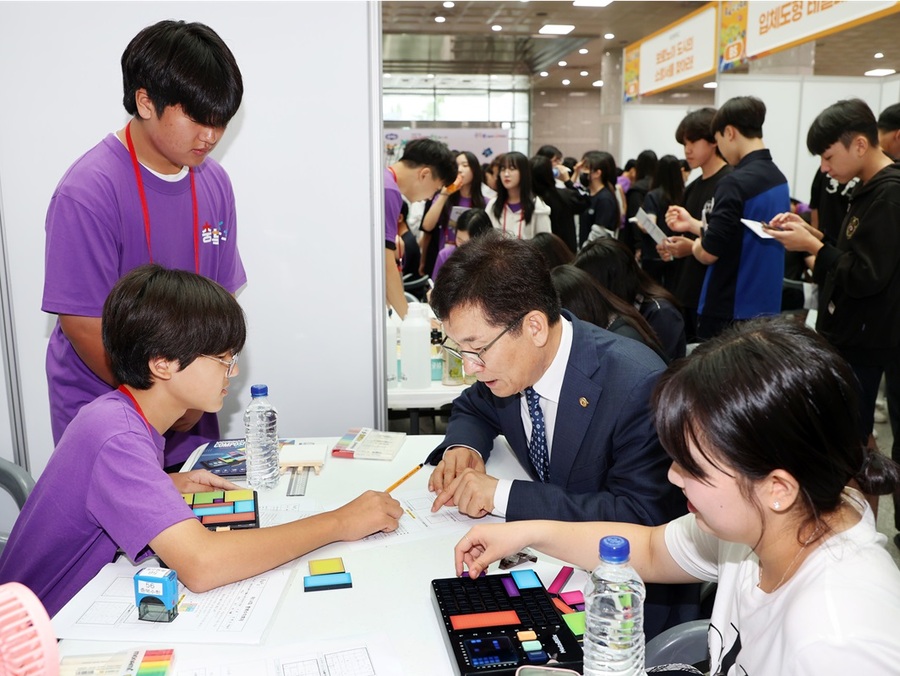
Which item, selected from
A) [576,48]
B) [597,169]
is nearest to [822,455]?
[597,169]

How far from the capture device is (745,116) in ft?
11.9

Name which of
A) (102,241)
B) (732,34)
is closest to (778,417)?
(102,241)

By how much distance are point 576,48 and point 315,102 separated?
428 inches

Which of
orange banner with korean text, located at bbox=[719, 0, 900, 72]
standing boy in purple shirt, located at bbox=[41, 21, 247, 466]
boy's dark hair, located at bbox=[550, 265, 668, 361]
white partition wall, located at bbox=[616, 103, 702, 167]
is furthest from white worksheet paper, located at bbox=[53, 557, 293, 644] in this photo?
white partition wall, located at bbox=[616, 103, 702, 167]

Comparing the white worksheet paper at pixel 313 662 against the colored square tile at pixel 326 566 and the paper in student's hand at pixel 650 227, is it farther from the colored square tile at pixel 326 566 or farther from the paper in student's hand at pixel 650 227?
the paper in student's hand at pixel 650 227

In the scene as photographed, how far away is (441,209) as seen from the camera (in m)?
5.61

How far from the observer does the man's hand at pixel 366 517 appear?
150 centimetres

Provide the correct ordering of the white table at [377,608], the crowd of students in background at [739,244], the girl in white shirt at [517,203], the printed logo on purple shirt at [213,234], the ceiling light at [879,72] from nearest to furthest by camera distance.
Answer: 1. the white table at [377,608]
2. the printed logo on purple shirt at [213,234]
3. the crowd of students in background at [739,244]
4. the girl in white shirt at [517,203]
5. the ceiling light at [879,72]

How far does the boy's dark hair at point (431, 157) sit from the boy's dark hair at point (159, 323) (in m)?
2.22

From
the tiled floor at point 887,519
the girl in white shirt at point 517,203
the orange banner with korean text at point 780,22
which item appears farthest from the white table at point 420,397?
the orange banner with korean text at point 780,22

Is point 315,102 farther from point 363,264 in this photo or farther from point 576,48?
point 576,48

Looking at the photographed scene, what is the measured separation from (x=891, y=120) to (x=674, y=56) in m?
4.75

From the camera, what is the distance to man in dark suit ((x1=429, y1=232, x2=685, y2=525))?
61.4 inches

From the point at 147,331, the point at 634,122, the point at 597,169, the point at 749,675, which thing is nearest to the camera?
the point at 749,675
